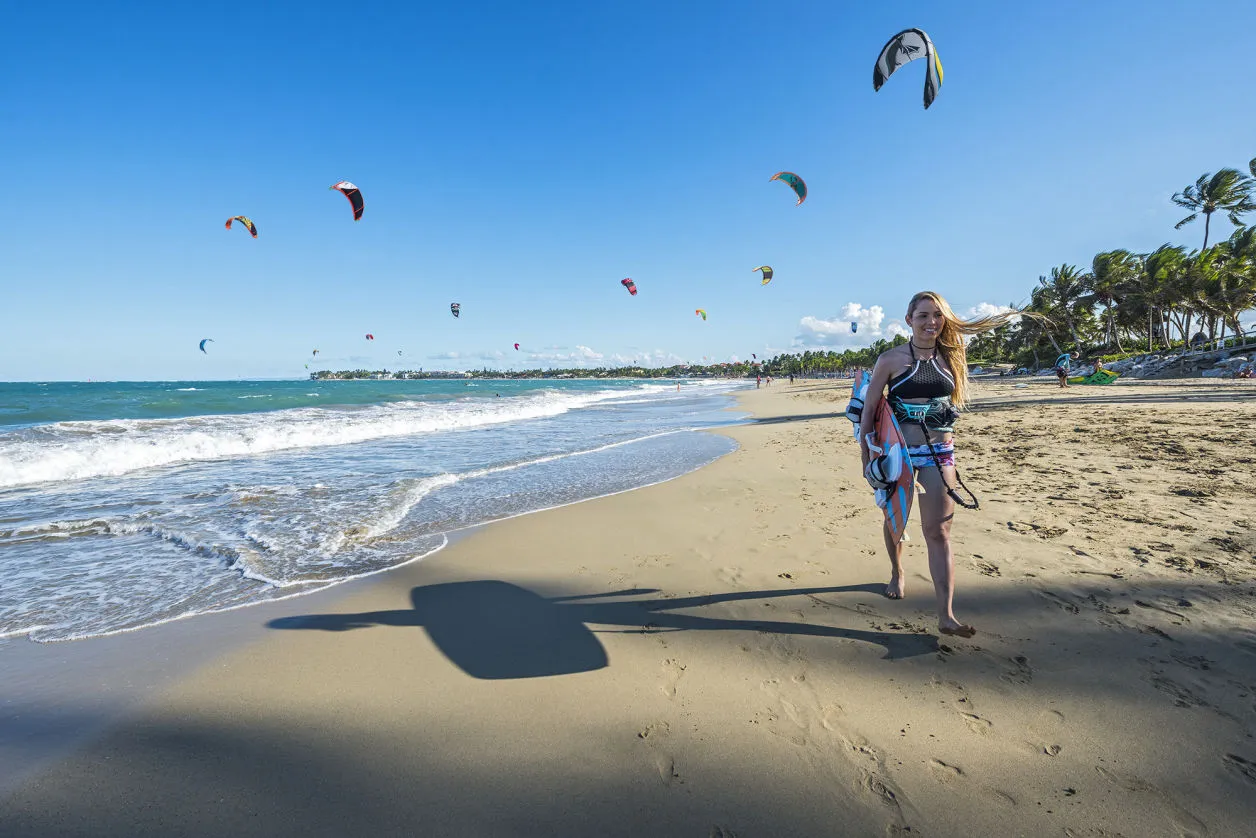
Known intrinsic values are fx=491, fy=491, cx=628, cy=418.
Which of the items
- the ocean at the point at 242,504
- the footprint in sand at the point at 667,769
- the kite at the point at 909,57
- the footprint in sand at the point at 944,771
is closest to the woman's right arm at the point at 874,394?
the footprint in sand at the point at 944,771

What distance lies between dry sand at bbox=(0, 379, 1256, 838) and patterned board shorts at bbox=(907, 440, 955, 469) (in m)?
1.13

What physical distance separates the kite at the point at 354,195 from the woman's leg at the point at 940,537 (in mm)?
17045

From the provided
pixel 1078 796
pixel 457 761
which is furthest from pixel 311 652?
pixel 1078 796

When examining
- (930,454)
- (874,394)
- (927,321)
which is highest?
(927,321)

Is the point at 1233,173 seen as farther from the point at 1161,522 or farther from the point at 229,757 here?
the point at 229,757

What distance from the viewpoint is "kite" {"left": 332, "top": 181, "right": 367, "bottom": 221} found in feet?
48.7

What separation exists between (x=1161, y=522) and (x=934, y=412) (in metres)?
3.84

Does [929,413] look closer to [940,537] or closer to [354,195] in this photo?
[940,537]

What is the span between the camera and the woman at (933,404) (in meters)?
3.16

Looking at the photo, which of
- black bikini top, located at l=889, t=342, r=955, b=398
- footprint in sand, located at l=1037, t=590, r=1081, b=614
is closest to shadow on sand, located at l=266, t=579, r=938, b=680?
footprint in sand, located at l=1037, t=590, r=1081, b=614

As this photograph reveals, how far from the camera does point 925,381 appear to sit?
3283 millimetres

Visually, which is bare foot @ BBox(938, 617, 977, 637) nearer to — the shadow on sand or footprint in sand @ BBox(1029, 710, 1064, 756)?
the shadow on sand

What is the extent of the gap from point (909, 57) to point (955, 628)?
8306mm

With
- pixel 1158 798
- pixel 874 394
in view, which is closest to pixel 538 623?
pixel 874 394
